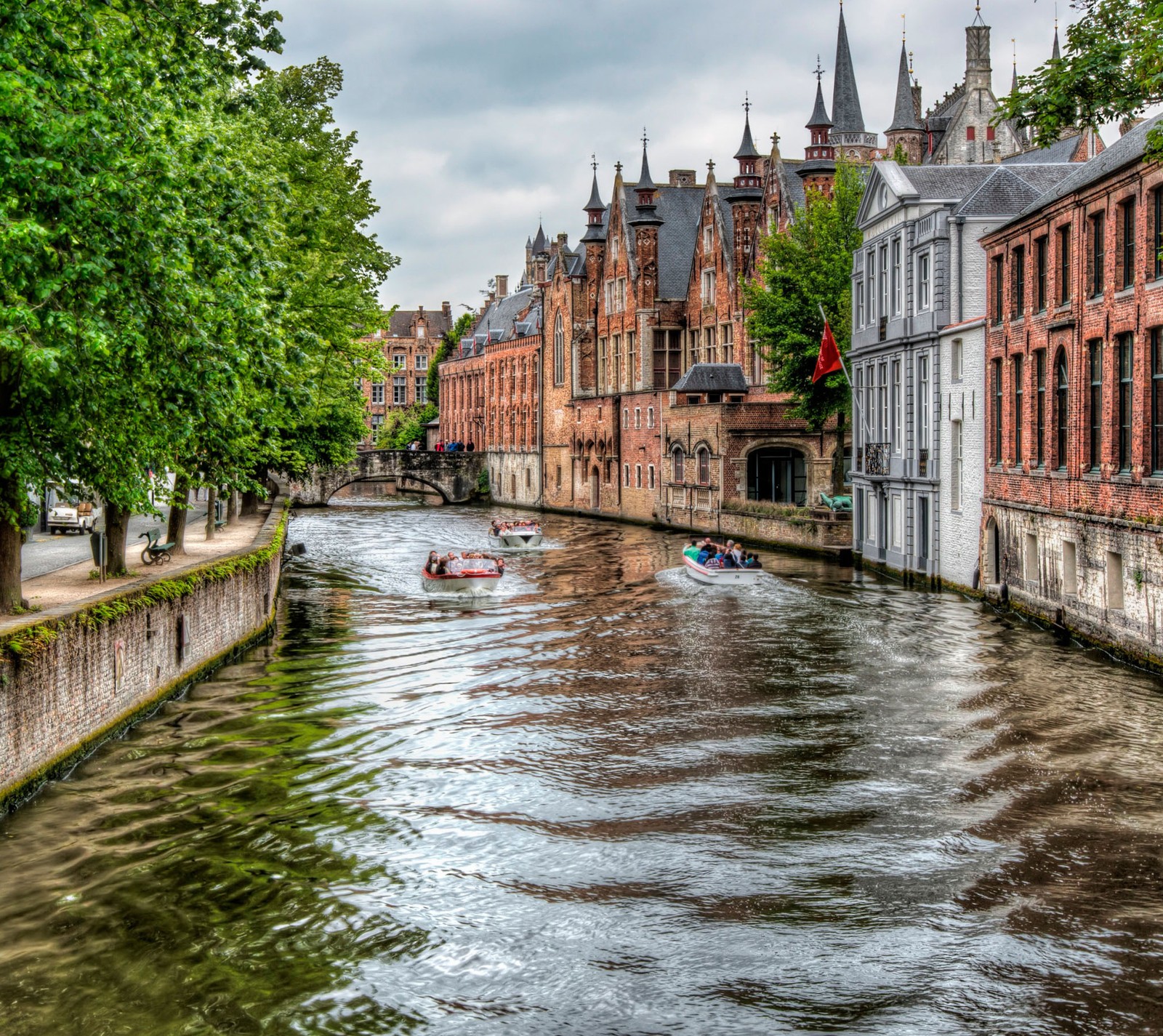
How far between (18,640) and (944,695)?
15.1 m

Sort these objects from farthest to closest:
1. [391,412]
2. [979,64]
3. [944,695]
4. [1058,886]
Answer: [391,412], [979,64], [944,695], [1058,886]

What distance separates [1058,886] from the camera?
46.8 ft

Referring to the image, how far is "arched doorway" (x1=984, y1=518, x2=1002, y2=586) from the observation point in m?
34.4

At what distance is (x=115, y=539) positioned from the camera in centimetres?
2592

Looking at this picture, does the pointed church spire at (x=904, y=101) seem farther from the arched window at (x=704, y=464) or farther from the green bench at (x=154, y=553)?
the green bench at (x=154, y=553)

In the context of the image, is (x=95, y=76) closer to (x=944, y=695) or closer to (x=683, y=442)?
(x=944, y=695)

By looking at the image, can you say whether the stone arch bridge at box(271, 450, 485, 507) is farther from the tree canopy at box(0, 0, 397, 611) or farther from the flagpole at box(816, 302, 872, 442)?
the tree canopy at box(0, 0, 397, 611)

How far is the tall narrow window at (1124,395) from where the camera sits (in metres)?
26.8

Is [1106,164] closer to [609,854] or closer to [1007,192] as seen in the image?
[1007,192]

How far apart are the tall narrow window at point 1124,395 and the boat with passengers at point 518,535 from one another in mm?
31489

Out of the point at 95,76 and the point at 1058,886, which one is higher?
the point at 95,76

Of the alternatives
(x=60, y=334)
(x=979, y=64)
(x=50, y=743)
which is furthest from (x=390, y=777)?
(x=979, y=64)

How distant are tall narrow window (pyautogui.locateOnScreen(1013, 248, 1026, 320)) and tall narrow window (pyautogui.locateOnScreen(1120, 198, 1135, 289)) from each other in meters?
6.06

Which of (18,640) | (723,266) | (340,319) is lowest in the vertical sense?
(18,640)
